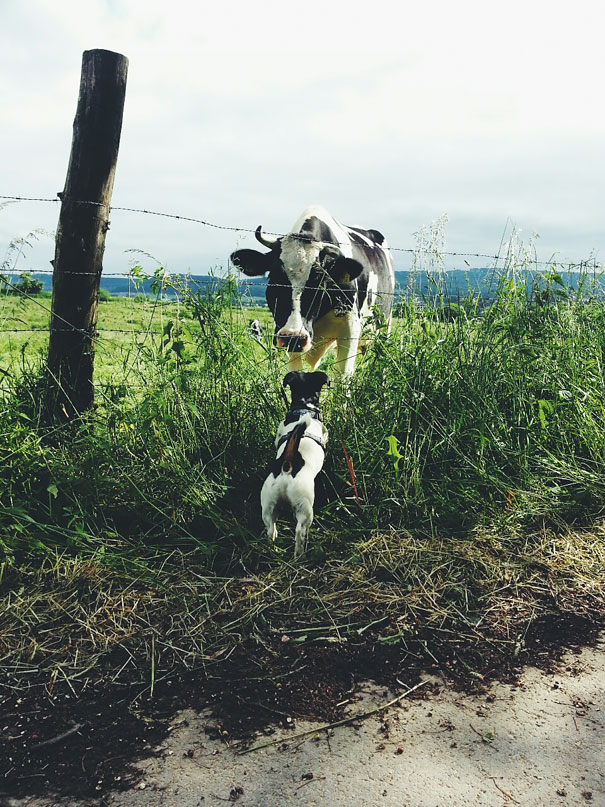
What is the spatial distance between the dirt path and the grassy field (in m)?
0.34

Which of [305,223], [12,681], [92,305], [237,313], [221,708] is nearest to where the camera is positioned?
[221,708]

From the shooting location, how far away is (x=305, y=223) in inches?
221

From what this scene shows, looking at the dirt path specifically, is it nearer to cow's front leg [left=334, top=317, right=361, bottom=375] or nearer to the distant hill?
the distant hill

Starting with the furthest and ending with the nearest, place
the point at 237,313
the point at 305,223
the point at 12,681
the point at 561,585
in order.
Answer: the point at 305,223 → the point at 237,313 → the point at 561,585 → the point at 12,681

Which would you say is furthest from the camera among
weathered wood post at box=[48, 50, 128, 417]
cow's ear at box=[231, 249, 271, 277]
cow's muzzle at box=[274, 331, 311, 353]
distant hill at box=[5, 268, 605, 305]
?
cow's ear at box=[231, 249, 271, 277]

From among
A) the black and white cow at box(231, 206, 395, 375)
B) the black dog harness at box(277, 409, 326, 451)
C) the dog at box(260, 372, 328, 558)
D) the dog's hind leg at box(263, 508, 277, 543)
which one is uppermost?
the black and white cow at box(231, 206, 395, 375)

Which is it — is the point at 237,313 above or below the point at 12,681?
above

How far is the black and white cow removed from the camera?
5.15m

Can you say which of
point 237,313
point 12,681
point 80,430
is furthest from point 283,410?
point 12,681

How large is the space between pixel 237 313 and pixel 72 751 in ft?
9.39

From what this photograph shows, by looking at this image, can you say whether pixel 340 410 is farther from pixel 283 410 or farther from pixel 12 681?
pixel 12 681

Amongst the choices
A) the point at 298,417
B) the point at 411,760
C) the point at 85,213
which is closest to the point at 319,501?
the point at 298,417

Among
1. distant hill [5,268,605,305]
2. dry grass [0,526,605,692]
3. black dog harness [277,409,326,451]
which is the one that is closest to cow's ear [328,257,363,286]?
distant hill [5,268,605,305]

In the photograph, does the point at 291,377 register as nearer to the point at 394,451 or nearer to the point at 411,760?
the point at 394,451
